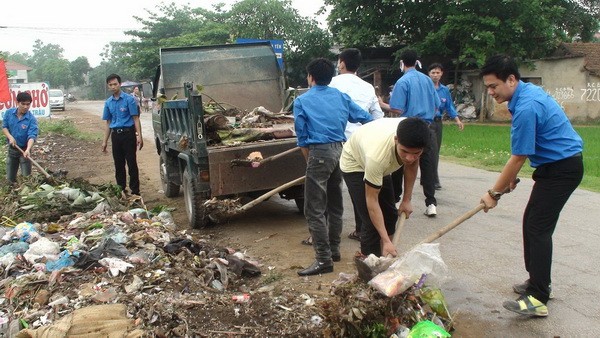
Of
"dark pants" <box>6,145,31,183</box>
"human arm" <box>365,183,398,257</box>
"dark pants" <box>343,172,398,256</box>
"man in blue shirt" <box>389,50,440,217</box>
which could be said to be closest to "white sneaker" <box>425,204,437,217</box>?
"man in blue shirt" <box>389,50,440,217</box>

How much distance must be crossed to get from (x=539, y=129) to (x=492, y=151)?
9.59 metres

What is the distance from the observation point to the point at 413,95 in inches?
261

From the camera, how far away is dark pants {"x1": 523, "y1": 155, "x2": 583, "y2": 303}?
3.85 metres

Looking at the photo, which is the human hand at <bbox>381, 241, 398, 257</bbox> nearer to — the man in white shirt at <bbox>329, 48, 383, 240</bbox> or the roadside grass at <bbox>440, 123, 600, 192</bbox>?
the man in white shirt at <bbox>329, 48, 383, 240</bbox>

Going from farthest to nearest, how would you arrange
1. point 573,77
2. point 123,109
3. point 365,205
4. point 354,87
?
point 573,77 → point 123,109 → point 354,87 → point 365,205

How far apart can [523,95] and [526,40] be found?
20459mm

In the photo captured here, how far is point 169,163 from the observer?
8.30m

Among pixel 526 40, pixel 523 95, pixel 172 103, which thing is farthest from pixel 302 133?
pixel 526 40

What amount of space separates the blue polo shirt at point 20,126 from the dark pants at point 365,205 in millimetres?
5798

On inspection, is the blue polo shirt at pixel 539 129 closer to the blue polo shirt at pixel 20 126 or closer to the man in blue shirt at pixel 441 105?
the man in blue shirt at pixel 441 105

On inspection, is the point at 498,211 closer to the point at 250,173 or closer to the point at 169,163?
the point at 250,173

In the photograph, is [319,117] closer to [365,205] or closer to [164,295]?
[365,205]

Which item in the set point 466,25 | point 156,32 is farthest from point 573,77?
point 156,32

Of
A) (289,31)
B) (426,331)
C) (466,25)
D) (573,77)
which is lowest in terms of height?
(426,331)
